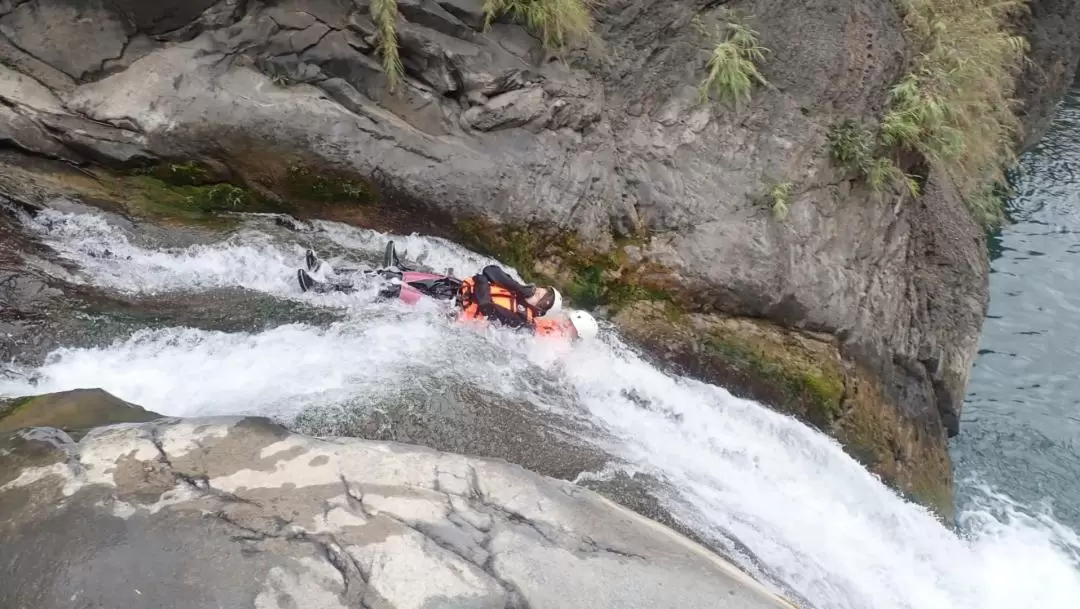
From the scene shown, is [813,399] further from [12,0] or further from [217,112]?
[12,0]

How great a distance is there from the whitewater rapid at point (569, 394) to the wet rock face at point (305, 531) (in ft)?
2.99

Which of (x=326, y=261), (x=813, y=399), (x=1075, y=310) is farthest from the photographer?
(x=1075, y=310)

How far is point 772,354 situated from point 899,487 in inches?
68.3

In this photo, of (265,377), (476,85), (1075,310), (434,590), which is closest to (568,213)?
(476,85)

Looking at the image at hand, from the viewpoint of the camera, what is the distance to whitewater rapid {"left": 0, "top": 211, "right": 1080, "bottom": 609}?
4777mm

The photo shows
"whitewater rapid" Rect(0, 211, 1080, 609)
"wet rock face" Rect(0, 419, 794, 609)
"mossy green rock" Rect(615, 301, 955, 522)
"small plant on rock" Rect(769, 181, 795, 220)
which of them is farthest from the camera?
"small plant on rock" Rect(769, 181, 795, 220)

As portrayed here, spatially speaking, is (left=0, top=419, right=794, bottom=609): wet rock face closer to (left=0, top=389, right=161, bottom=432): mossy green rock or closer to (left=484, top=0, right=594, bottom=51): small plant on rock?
(left=0, top=389, right=161, bottom=432): mossy green rock

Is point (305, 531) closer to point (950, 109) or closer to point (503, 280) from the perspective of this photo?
point (503, 280)

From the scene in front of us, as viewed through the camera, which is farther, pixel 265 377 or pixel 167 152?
pixel 167 152

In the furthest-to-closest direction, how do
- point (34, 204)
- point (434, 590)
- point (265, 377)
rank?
point (34, 204), point (265, 377), point (434, 590)

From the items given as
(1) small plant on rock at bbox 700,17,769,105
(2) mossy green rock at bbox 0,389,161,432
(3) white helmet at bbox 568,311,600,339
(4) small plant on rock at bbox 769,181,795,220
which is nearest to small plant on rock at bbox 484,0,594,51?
(1) small plant on rock at bbox 700,17,769,105

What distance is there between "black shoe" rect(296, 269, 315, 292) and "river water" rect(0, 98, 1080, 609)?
0.35 ft

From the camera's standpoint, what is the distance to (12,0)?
6.27 metres

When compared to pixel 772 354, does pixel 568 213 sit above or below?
above
